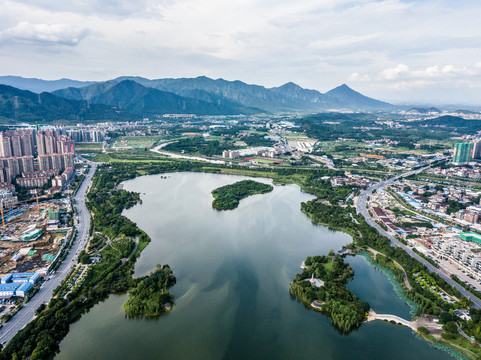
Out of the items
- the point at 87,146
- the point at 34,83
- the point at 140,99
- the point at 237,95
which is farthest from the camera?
the point at 237,95

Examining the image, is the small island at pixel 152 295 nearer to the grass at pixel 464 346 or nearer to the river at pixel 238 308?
the river at pixel 238 308

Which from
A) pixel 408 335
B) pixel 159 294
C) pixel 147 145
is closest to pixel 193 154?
pixel 147 145

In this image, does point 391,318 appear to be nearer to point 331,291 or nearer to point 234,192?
point 331,291

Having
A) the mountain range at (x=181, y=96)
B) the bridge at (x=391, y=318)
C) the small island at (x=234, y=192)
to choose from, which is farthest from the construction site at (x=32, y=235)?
the mountain range at (x=181, y=96)

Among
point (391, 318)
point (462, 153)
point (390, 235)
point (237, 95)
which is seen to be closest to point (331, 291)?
point (391, 318)

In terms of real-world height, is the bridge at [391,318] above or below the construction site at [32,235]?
below

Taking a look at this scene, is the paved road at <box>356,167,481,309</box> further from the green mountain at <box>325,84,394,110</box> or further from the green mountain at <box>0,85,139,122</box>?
the green mountain at <box>325,84,394,110</box>
